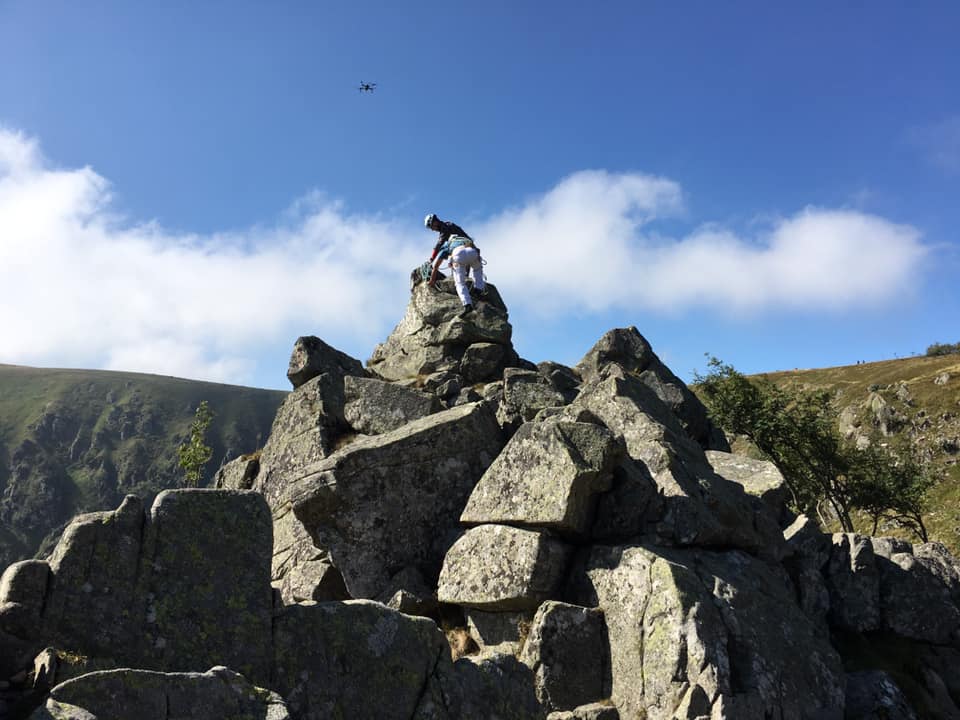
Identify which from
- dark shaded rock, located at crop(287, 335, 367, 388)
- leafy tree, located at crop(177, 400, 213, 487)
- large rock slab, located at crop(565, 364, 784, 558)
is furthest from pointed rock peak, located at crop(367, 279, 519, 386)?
leafy tree, located at crop(177, 400, 213, 487)

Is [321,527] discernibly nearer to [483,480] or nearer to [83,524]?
[483,480]

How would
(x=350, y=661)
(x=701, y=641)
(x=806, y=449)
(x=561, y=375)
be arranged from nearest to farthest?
1. (x=350, y=661)
2. (x=701, y=641)
3. (x=561, y=375)
4. (x=806, y=449)

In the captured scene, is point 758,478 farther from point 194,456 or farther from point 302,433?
point 194,456

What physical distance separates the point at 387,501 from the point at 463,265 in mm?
21593

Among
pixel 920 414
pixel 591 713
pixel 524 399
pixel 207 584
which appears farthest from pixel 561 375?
pixel 920 414

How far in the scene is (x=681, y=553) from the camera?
19.3 m

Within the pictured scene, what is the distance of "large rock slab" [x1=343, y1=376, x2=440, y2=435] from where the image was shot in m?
28.3

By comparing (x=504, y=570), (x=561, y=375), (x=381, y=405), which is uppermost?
(x=561, y=375)

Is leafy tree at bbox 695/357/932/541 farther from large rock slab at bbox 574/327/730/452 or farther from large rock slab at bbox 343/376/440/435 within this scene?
large rock slab at bbox 343/376/440/435

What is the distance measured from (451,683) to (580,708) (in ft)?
17.6

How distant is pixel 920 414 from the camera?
391 ft

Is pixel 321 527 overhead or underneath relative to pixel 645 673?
overhead

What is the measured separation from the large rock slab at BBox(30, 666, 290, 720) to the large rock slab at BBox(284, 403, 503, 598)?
1067 centimetres

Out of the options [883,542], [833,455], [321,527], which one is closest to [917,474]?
[833,455]
